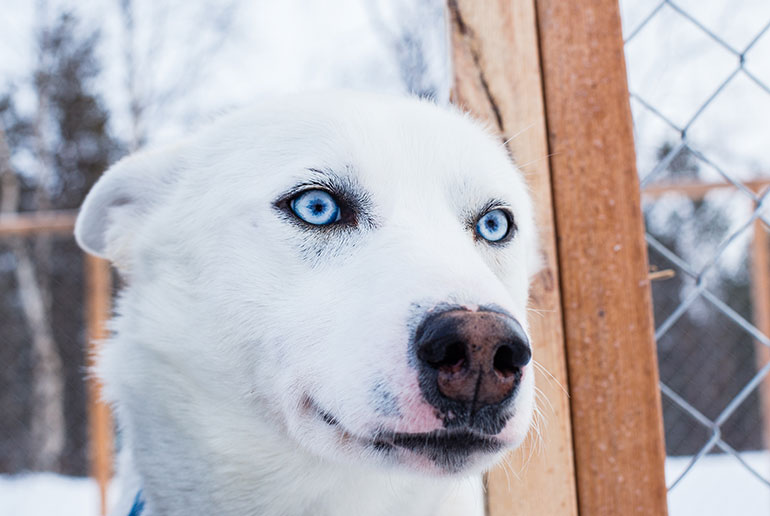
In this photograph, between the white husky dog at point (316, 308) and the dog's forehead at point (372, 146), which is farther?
the dog's forehead at point (372, 146)

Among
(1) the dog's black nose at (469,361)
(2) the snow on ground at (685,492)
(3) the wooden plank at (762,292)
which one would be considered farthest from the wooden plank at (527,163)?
(3) the wooden plank at (762,292)

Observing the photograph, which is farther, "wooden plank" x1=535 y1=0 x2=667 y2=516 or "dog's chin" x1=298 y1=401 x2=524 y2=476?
"wooden plank" x1=535 y1=0 x2=667 y2=516

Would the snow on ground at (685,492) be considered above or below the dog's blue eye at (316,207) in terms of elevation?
below

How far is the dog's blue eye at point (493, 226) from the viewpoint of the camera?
56.0 inches

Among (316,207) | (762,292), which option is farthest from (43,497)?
(762,292)

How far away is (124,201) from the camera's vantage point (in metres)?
1.67

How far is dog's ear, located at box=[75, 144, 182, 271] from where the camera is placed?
1621 mm

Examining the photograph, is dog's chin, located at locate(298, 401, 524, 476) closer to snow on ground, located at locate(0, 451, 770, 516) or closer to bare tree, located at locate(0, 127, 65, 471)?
snow on ground, located at locate(0, 451, 770, 516)

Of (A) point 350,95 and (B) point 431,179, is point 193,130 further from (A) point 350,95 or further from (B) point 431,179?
(B) point 431,179

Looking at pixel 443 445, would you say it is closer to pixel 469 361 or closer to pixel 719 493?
pixel 469 361

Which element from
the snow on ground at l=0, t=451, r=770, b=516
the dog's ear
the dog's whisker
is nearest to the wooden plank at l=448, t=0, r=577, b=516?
the dog's whisker

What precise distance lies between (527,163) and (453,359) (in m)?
0.52

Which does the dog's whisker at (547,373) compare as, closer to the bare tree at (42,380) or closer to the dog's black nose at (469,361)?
the dog's black nose at (469,361)

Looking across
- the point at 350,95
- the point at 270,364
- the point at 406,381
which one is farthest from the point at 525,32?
the point at 270,364
